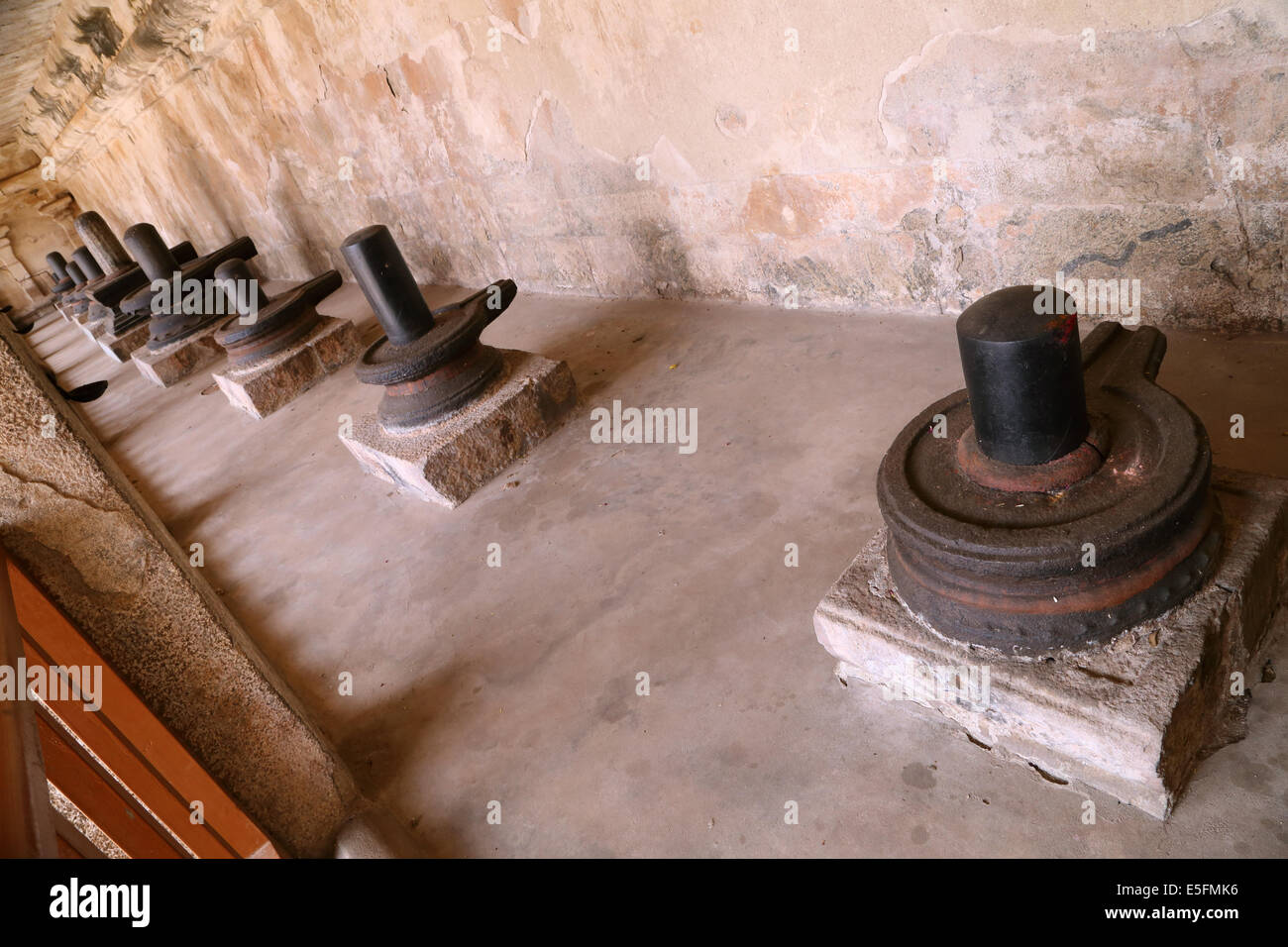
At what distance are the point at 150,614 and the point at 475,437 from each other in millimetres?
2115

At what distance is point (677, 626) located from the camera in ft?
8.63

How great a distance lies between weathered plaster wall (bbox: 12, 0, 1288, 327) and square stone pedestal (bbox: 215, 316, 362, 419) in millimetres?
1574

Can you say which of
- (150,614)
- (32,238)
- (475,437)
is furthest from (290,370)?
(32,238)

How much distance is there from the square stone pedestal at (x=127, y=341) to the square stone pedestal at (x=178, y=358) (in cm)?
164

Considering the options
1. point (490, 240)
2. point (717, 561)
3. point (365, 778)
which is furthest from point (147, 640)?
point (490, 240)

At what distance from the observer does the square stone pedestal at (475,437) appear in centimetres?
382

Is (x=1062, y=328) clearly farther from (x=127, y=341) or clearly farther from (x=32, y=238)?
(x=32, y=238)

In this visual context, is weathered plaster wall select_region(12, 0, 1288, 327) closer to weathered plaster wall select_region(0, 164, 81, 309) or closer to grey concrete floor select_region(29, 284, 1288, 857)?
grey concrete floor select_region(29, 284, 1288, 857)

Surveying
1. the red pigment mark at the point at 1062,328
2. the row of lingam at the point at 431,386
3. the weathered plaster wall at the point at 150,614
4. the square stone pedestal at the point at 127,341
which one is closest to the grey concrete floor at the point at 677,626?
the row of lingam at the point at 431,386

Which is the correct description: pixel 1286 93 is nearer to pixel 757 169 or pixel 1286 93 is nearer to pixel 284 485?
pixel 757 169

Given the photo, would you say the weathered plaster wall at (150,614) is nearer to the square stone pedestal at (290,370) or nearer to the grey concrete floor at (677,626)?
the grey concrete floor at (677,626)

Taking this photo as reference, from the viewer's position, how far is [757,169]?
441cm

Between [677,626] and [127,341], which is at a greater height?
[127,341]

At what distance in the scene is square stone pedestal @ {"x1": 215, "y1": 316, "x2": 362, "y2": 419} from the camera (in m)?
5.89
